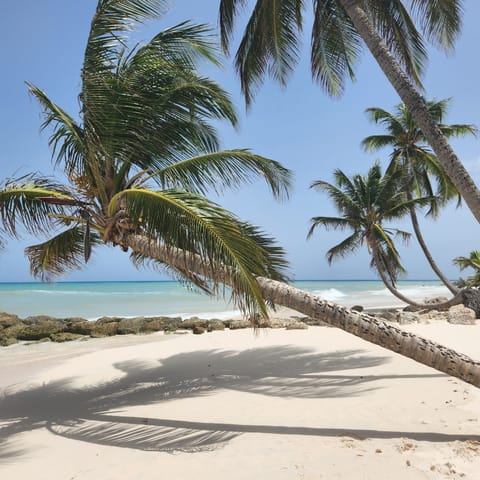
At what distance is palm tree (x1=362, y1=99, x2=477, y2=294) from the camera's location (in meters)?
17.1

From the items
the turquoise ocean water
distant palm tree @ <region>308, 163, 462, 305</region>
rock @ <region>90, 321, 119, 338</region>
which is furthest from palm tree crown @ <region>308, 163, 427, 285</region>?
rock @ <region>90, 321, 119, 338</region>

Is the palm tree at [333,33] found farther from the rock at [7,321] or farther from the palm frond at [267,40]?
the rock at [7,321]

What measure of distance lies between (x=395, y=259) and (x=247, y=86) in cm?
1168

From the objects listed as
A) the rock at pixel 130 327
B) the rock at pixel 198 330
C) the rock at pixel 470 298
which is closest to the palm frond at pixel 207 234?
the rock at pixel 470 298

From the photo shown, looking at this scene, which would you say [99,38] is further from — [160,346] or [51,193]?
[160,346]

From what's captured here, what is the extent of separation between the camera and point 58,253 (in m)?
7.14

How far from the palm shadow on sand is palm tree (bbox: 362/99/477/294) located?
10.4 metres

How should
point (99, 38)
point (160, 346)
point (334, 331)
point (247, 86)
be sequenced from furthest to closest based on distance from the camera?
point (334, 331) < point (160, 346) < point (247, 86) < point (99, 38)

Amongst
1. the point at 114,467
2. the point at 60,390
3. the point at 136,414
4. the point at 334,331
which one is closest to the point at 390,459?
the point at 114,467

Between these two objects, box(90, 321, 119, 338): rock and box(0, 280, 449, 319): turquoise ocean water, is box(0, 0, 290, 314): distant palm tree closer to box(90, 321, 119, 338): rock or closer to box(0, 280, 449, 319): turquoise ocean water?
box(0, 280, 449, 319): turquoise ocean water

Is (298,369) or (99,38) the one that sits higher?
(99,38)

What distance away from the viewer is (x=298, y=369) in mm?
7832

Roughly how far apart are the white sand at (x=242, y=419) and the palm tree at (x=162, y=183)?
3.40 feet

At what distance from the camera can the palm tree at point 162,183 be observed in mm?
4480
